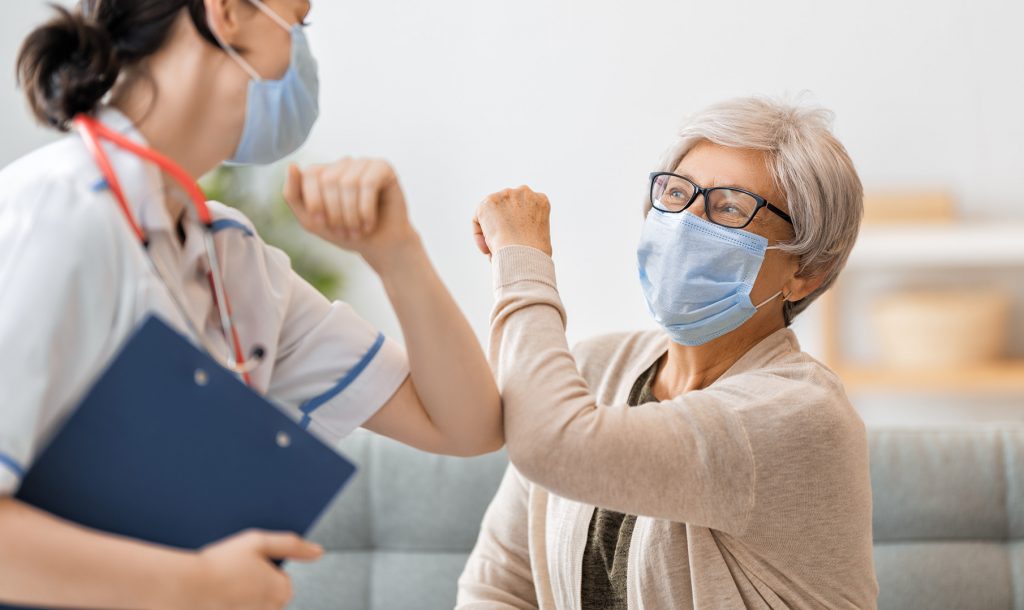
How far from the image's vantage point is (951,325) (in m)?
3.30

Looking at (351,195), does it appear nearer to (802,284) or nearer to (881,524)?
(802,284)

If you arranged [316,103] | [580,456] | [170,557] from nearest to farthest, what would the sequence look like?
[170,557], [316,103], [580,456]

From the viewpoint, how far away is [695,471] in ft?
4.16

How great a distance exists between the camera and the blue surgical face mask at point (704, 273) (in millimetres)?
1499

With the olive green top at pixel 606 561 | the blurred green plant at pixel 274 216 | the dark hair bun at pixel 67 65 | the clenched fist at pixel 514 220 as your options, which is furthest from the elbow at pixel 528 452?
the blurred green plant at pixel 274 216

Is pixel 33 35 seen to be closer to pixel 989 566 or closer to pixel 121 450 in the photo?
pixel 121 450

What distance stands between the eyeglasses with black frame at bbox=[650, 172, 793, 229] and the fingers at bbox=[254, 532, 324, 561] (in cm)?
83

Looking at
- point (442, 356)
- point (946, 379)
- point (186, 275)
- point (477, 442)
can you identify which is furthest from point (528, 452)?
point (946, 379)

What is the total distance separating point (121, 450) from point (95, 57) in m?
0.36

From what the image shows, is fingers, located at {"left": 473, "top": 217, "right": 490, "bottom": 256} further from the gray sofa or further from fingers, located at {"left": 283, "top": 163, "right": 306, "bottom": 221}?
the gray sofa

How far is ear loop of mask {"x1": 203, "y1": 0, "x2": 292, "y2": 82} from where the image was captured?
989mm

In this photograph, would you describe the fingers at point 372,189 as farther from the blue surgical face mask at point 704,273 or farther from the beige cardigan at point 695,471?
the blue surgical face mask at point 704,273

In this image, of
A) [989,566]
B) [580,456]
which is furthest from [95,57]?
[989,566]

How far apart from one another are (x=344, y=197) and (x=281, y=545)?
1.07 feet
